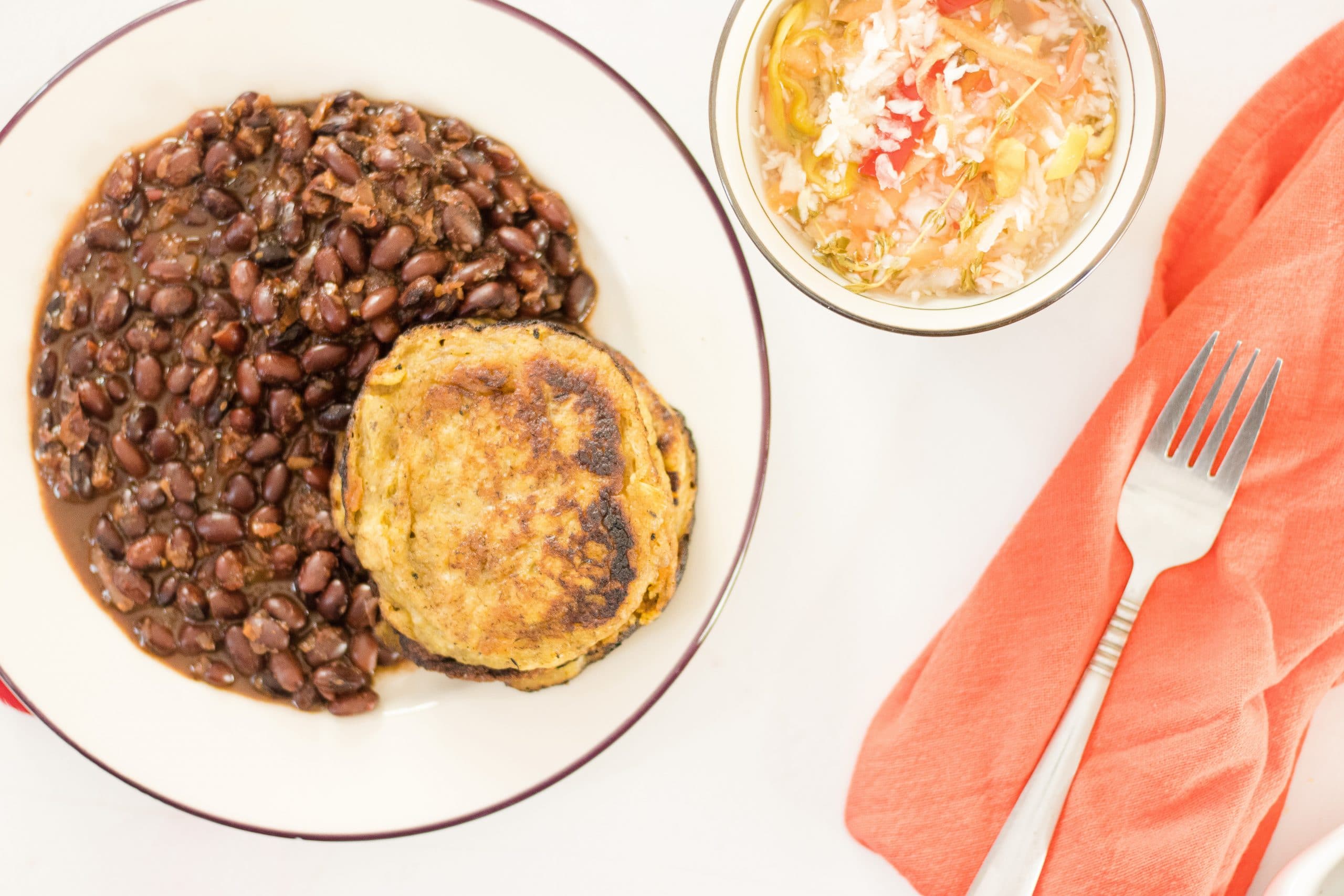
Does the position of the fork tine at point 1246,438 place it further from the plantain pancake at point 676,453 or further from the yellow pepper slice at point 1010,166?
the plantain pancake at point 676,453

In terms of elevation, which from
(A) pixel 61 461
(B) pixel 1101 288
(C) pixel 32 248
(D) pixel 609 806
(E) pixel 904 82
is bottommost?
(D) pixel 609 806

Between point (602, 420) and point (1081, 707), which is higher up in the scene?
point (602, 420)

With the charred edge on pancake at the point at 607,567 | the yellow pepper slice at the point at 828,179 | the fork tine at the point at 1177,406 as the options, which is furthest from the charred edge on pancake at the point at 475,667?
the fork tine at the point at 1177,406

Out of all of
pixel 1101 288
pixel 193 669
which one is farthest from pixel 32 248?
pixel 1101 288

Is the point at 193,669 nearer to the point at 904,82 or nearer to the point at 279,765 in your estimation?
the point at 279,765

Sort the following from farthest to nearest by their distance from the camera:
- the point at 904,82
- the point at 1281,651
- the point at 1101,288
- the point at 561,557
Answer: the point at 1101,288 < the point at 1281,651 < the point at 561,557 < the point at 904,82

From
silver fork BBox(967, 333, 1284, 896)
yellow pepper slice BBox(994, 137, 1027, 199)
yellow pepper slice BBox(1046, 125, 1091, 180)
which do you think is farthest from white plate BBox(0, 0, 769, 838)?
silver fork BBox(967, 333, 1284, 896)

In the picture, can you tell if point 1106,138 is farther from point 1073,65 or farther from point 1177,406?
point 1177,406
